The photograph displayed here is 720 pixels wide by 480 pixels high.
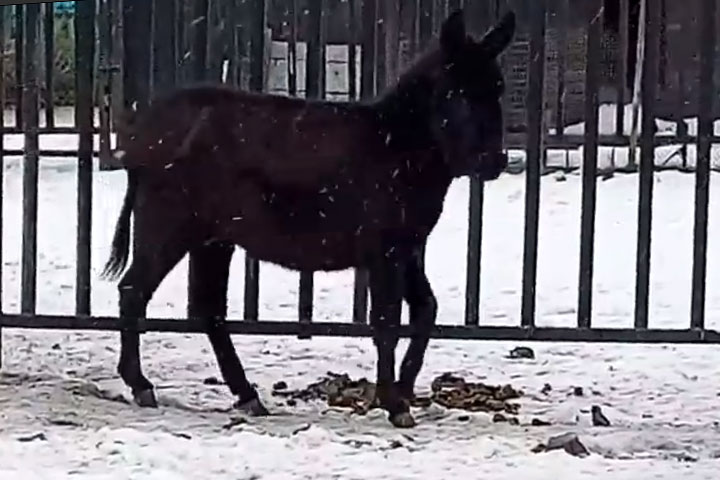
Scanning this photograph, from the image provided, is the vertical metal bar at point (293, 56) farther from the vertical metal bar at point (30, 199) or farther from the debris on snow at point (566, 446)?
the debris on snow at point (566, 446)

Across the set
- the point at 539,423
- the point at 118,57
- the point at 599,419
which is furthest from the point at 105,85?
the point at 599,419

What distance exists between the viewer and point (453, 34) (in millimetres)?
5570

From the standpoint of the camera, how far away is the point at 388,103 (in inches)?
225

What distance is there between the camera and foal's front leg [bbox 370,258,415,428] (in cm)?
565

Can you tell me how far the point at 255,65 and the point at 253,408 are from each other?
1.57 meters

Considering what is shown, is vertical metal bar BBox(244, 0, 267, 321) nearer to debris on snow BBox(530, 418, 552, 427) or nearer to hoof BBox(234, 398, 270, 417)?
hoof BBox(234, 398, 270, 417)

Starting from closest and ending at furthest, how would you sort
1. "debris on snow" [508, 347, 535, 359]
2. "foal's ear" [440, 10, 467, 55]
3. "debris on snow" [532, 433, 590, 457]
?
"debris on snow" [532, 433, 590, 457]
"foal's ear" [440, 10, 467, 55]
"debris on snow" [508, 347, 535, 359]

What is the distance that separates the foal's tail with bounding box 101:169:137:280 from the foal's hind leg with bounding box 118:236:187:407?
0.08 meters

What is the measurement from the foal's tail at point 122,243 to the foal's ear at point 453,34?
58.4 inches

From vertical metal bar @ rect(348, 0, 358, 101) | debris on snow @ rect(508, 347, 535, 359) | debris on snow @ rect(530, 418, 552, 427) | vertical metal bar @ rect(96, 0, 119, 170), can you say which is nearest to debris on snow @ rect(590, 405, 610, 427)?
debris on snow @ rect(530, 418, 552, 427)

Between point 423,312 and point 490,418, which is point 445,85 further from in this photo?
point 490,418

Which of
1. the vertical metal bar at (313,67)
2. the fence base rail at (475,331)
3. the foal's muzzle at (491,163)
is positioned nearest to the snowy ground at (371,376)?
the fence base rail at (475,331)

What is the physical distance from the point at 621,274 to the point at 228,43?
399 centimetres

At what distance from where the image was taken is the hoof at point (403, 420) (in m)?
5.55
